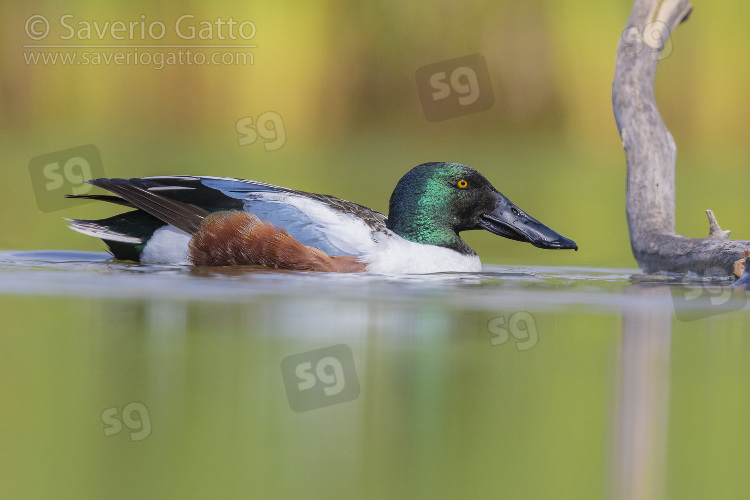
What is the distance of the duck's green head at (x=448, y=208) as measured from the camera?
7.38 metres

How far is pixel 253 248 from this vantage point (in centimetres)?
701

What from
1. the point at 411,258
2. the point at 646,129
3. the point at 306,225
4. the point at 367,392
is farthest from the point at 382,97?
the point at 367,392

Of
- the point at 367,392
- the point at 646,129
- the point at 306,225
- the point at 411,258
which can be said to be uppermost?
the point at 646,129

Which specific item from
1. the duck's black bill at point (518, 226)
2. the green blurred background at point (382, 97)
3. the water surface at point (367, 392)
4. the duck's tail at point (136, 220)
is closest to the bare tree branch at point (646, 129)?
the duck's black bill at point (518, 226)

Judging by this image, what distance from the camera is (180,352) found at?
4.77 m

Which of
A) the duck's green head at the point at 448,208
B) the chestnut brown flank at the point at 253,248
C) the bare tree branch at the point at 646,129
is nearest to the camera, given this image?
the chestnut brown flank at the point at 253,248

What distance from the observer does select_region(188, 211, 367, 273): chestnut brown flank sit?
695 centimetres

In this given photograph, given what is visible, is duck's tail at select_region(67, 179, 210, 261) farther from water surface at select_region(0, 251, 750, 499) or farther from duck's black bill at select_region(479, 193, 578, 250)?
duck's black bill at select_region(479, 193, 578, 250)

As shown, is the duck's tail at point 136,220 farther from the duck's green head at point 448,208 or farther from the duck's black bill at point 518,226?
the duck's black bill at point 518,226

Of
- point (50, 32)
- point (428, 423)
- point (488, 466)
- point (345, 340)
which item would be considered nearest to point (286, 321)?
point (345, 340)

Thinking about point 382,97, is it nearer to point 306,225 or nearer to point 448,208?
point 448,208

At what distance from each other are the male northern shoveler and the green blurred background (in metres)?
3.19

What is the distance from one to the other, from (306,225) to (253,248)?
1.07 ft

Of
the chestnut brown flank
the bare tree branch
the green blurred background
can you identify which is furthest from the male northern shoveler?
the green blurred background
